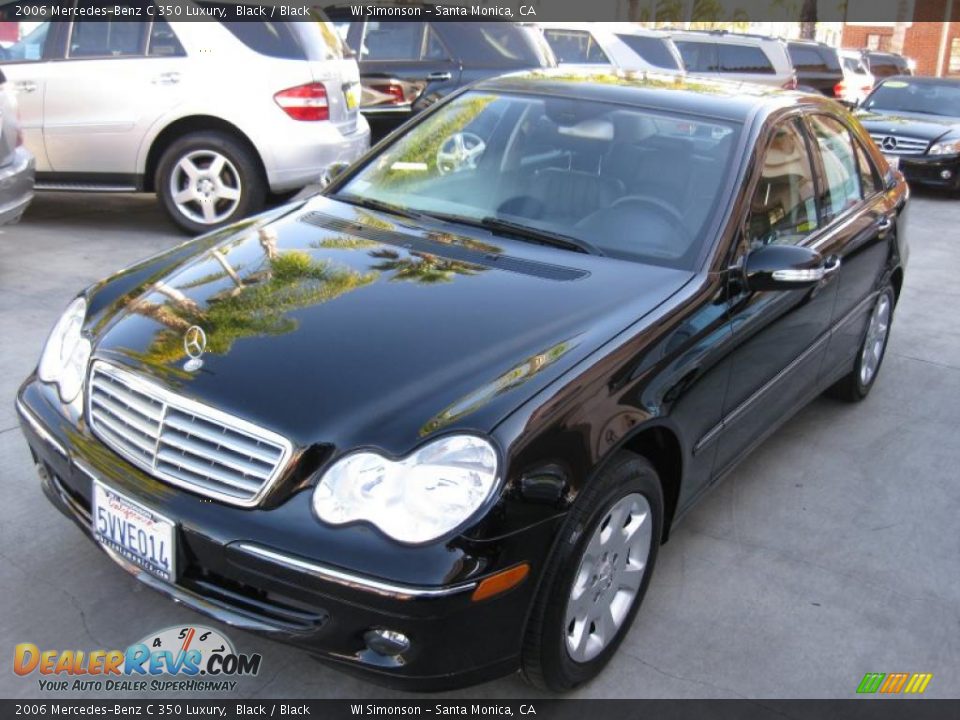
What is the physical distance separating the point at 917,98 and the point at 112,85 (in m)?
10.6

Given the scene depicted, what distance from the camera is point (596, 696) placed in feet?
9.34

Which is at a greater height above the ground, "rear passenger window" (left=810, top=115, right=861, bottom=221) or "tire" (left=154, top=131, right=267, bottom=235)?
"rear passenger window" (left=810, top=115, right=861, bottom=221)

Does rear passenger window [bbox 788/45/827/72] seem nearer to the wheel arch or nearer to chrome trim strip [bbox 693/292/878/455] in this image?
the wheel arch

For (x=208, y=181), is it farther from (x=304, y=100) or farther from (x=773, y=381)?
(x=773, y=381)

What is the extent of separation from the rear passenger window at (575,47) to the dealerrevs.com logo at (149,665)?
413 inches

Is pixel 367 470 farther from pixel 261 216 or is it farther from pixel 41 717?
pixel 261 216

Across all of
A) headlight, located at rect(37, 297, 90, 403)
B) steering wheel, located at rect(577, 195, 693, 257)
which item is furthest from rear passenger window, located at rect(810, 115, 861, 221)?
headlight, located at rect(37, 297, 90, 403)

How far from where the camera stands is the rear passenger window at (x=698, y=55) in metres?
14.9

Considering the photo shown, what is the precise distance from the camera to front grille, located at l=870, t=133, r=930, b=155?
12.0m

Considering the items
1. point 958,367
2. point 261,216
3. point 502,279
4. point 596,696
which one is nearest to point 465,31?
point 958,367

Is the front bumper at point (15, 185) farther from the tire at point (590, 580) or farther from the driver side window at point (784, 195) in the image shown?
the tire at point (590, 580)

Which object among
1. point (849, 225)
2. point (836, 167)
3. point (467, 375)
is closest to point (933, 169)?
point (836, 167)

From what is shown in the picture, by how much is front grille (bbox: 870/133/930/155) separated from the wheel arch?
8090 millimetres

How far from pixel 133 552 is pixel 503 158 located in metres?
2.03
